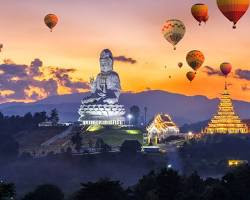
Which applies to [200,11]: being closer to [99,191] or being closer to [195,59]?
[195,59]

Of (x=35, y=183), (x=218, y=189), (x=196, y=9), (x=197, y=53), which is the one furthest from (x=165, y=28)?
(x=218, y=189)

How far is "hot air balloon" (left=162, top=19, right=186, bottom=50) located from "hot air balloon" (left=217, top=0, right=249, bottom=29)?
41.0 m

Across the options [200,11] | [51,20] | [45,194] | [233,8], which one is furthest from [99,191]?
[51,20]

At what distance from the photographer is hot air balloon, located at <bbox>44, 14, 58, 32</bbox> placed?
19175 centimetres

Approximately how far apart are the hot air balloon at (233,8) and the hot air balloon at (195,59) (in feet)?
137

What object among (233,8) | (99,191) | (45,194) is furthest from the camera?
(233,8)

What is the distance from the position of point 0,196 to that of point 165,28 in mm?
102491

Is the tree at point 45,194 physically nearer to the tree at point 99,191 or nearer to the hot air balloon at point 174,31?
the tree at point 99,191

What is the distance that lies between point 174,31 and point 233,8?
43944mm

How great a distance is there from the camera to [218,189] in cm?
11325

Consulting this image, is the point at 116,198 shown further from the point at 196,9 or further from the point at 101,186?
the point at 196,9

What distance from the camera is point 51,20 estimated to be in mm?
193625

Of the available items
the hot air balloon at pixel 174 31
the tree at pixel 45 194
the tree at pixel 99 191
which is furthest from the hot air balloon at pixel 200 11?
the tree at pixel 99 191

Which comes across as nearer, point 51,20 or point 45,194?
point 45,194
